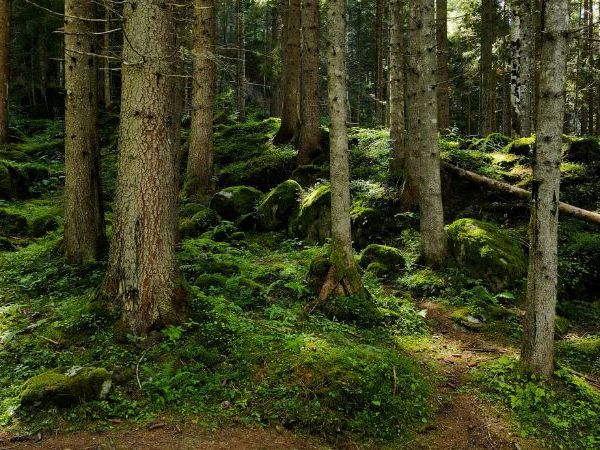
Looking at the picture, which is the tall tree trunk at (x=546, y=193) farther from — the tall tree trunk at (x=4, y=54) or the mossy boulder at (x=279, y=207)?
the tall tree trunk at (x=4, y=54)

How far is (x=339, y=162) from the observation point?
7.20 m

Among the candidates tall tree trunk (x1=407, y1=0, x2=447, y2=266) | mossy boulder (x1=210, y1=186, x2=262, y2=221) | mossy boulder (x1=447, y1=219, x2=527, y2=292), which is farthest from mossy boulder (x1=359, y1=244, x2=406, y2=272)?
mossy boulder (x1=210, y1=186, x2=262, y2=221)

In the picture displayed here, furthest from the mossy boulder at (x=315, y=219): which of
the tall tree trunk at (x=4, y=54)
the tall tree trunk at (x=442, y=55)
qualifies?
the tall tree trunk at (x=4, y=54)

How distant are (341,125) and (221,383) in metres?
4.17

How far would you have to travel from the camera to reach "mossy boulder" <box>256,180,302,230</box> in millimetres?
12336

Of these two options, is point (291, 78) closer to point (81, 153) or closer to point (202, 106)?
point (202, 106)

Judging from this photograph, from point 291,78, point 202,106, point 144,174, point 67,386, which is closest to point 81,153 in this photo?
point 144,174

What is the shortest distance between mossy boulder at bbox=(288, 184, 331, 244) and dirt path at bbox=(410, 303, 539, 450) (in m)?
4.33

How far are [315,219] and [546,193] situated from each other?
21.8 ft

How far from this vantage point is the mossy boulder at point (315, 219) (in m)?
11.3

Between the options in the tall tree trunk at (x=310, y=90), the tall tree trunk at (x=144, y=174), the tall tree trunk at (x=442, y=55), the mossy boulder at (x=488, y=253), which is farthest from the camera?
the tall tree trunk at (x=442, y=55)

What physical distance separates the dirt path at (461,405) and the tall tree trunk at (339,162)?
1.55 meters

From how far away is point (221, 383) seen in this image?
17.3 feet

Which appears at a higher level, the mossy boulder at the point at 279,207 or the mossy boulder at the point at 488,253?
the mossy boulder at the point at 279,207
